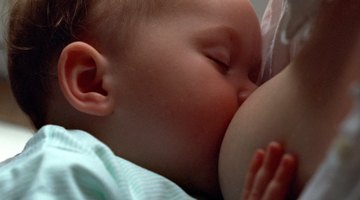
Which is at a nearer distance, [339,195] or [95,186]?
[339,195]

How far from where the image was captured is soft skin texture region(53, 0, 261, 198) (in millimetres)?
692

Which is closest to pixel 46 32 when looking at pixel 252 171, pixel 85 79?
pixel 85 79

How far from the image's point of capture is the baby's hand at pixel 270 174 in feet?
1.51

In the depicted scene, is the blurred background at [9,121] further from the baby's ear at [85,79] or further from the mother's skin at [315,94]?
the mother's skin at [315,94]

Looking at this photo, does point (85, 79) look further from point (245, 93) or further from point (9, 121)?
point (9, 121)

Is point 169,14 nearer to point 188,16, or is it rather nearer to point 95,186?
point 188,16

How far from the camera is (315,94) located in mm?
441

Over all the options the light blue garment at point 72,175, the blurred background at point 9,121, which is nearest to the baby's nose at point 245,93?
the light blue garment at point 72,175

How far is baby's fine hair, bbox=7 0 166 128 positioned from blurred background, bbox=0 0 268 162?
0.98 feet

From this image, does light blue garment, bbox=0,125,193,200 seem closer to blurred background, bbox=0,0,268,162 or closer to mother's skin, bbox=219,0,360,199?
mother's skin, bbox=219,0,360,199

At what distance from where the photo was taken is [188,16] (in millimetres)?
759

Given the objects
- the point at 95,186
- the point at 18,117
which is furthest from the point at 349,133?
the point at 18,117

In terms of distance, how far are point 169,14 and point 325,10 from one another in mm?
341

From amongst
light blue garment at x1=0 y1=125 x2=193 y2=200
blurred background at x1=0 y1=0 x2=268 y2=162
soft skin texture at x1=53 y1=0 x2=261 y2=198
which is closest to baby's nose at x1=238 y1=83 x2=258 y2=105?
soft skin texture at x1=53 y1=0 x2=261 y2=198
